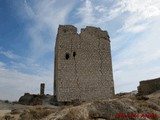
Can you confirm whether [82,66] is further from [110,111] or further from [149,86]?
[110,111]

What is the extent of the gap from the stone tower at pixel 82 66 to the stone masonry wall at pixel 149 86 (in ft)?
9.91

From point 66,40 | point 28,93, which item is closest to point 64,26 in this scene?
point 66,40

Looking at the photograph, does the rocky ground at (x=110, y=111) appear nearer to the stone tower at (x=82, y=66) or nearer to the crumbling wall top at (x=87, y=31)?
the stone tower at (x=82, y=66)

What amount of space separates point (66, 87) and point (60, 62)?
2.29 m

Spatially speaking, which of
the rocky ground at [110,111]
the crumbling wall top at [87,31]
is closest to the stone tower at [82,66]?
the crumbling wall top at [87,31]

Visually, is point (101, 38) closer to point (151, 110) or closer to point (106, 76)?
point (106, 76)

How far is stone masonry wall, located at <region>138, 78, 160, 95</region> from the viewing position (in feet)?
55.5

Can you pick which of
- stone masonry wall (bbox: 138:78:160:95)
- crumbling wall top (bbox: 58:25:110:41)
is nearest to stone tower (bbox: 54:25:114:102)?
crumbling wall top (bbox: 58:25:110:41)

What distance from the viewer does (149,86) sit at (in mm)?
17375

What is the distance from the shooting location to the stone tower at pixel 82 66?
18.2m

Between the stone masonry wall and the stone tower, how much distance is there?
3019 millimetres

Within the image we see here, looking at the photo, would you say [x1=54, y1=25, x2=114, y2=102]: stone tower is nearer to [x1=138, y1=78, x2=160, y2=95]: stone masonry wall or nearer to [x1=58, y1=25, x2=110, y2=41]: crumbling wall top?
[x1=58, y1=25, x2=110, y2=41]: crumbling wall top

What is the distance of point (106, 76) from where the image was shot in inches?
778

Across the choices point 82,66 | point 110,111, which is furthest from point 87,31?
point 110,111
